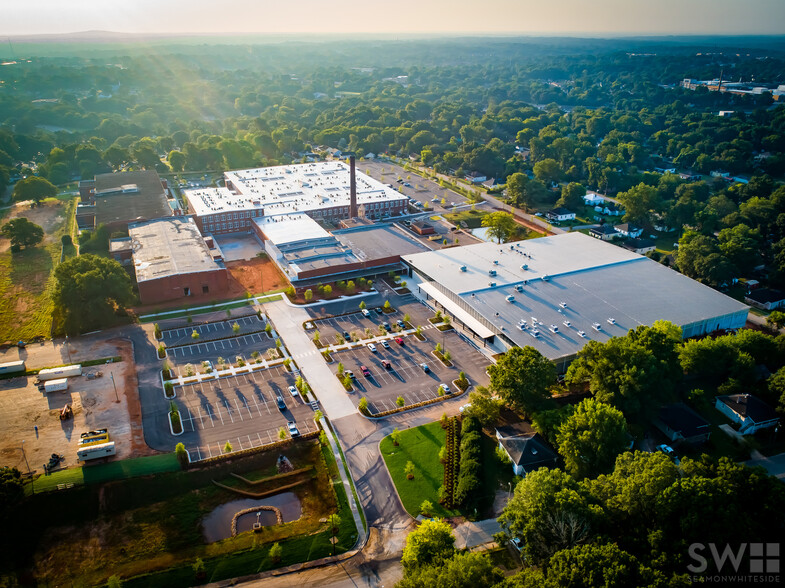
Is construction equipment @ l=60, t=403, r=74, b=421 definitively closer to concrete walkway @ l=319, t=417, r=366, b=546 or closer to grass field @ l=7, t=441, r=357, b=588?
grass field @ l=7, t=441, r=357, b=588

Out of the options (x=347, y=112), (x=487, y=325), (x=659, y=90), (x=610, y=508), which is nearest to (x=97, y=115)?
(x=347, y=112)

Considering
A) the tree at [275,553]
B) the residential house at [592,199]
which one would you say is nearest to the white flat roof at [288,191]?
the residential house at [592,199]

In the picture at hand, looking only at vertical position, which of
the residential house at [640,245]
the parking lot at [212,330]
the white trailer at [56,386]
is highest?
the residential house at [640,245]

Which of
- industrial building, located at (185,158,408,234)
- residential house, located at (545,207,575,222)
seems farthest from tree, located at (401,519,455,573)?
residential house, located at (545,207,575,222)

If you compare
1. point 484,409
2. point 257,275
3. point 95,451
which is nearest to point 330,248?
point 257,275

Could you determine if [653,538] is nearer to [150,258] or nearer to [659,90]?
[150,258]

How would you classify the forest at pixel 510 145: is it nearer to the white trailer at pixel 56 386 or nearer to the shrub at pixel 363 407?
the shrub at pixel 363 407
